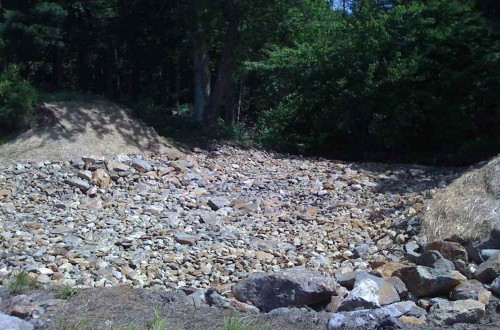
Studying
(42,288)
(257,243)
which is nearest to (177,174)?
(257,243)

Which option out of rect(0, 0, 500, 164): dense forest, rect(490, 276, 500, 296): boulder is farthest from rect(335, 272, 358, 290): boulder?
rect(0, 0, 500, 164): dense forest

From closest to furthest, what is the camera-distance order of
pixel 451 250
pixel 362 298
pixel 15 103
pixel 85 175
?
pixel 362 298 → pixel 451 250 → pixel 85 175 → pixel 15 103

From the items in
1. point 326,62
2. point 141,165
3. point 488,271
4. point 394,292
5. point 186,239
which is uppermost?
point 326,62

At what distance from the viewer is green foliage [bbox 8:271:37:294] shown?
684 cm

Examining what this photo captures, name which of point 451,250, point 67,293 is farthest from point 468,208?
point 67,293

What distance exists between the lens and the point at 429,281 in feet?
22.2

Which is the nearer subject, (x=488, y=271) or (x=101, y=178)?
(x=488, y=271)

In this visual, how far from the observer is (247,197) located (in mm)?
11414

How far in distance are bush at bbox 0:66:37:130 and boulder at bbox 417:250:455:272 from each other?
820 cm

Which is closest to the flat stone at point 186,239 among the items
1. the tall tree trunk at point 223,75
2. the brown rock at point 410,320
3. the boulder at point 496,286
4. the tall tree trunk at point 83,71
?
the brown rock at point 410,320

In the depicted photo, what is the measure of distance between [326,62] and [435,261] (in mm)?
9597

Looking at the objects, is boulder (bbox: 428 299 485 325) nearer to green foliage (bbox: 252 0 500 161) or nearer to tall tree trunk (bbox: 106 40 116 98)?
green foliage (bbox: 252 0 500 161)

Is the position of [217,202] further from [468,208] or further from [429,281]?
[429,281]

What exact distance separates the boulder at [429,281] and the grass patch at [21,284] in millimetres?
3836
